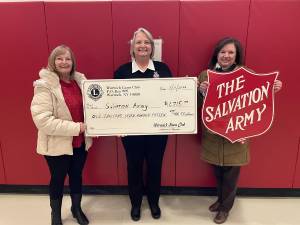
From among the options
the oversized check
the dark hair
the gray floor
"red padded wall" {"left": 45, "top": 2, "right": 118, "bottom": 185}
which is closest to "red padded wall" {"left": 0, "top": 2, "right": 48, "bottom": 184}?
"red padded wall" {"left": 45, "top": 2, "right": 118, "bottom": 185}

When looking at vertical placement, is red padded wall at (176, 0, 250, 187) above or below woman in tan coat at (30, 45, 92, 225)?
above

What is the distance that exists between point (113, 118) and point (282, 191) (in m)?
1.88

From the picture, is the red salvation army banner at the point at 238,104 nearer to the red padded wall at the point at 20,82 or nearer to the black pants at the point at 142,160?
the black pants at the point at 142,160

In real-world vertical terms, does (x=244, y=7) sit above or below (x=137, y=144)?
above

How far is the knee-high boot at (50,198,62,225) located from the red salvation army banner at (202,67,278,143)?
4.47 ft

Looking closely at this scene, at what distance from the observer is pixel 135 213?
112 inches

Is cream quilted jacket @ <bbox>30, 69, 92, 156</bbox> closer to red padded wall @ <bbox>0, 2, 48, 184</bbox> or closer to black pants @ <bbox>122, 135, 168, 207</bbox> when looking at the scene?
black pants @ <bbox>122, 135, 168, 207</bbox>

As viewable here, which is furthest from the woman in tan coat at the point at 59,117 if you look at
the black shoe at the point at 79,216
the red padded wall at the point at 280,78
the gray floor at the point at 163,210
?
the red padded wall at the point at 280,78

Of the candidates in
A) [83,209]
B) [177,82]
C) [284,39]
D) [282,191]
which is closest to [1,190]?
[83,209]

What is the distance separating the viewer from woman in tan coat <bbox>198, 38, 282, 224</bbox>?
2.50 meters

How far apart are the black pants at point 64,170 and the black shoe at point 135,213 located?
51 centimetres

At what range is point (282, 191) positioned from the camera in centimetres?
318

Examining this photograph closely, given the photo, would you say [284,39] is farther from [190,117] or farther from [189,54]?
[190,117]

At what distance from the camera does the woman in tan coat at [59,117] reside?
2.30m
